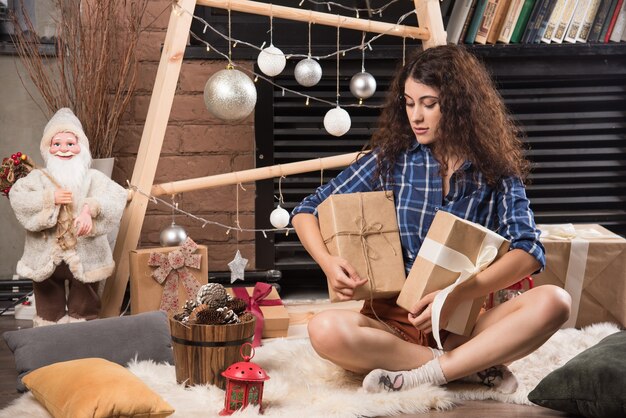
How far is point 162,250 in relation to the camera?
9.08ft

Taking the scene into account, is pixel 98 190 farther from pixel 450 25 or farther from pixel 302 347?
pixel 450 25

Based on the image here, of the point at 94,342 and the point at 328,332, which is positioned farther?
the point at 94,342

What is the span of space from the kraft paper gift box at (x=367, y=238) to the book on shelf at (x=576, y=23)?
144 centimetres

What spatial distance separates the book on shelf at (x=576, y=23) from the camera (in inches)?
127

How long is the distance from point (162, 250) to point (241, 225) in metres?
0.64

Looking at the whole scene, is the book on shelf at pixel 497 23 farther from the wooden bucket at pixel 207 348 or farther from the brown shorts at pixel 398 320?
the wooden bucket at pixel 207 348

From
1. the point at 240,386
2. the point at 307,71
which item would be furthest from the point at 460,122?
the point at 240,386

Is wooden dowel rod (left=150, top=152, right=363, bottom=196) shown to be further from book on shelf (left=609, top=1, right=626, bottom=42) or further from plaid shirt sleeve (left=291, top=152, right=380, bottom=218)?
book on shelf (left=609, top=1, right=626, bottom=42)

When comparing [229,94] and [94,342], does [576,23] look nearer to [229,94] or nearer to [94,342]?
[229,94]

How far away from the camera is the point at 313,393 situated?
6.65 feet

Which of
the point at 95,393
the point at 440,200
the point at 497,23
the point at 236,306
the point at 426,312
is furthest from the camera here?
the point at 497,23

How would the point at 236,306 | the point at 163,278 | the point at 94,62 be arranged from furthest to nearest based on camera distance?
the point at 94,62, the point at 163,278, the point at 236,306

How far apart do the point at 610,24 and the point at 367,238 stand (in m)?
1.66

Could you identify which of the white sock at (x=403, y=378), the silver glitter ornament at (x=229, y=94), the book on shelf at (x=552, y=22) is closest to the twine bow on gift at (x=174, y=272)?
the silver glitter ornament at (x=229, y=94)
